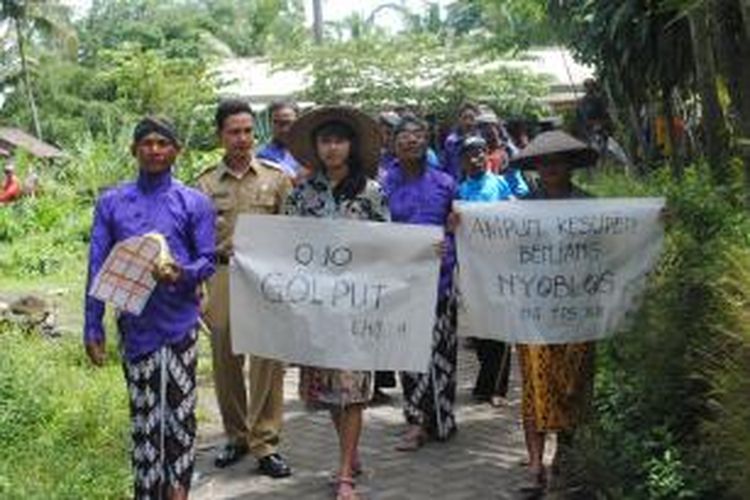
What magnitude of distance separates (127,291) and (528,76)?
25641 mm

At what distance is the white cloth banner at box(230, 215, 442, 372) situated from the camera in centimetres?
572

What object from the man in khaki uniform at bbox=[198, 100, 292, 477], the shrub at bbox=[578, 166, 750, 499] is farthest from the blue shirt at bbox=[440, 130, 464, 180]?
the shrub at bbox=[578, 166, 750, 499]

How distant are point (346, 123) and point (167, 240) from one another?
3.59 feet

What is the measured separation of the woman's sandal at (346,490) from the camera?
5.73m

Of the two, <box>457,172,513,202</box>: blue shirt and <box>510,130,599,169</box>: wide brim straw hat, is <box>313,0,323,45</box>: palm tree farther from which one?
<box>510,130,599,169</box>: wide brim straw hat

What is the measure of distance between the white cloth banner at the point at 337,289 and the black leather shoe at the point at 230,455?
1002mm

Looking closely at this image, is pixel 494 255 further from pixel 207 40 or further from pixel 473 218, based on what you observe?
pixel 207 40

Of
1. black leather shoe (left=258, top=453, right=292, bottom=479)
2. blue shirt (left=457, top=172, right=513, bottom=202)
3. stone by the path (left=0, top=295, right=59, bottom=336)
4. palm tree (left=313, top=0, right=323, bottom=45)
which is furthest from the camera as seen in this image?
palm tree (left=313, top=0, right=323, bottom=45)

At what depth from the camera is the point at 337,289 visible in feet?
18.8

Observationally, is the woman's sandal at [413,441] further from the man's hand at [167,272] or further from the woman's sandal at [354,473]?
the man's hand at [167,272]

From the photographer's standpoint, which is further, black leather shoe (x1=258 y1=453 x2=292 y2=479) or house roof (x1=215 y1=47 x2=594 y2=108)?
house roof (x1=215 y1=47 x2=594 y2=108)

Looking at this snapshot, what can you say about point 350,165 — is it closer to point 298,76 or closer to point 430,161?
point 430,161

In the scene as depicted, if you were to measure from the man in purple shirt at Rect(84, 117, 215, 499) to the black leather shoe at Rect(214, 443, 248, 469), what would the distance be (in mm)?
1246

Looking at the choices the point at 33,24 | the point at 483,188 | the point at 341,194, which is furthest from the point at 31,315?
the point at 33,24
